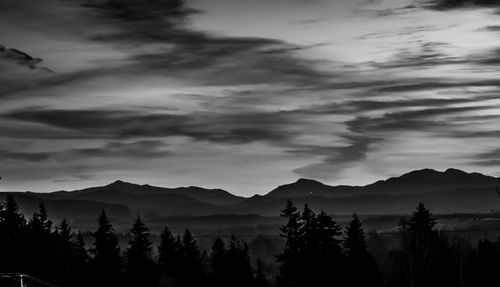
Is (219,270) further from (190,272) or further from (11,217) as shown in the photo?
(11,217)

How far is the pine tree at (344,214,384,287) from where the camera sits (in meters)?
110

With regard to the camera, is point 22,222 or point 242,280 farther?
point 22,222

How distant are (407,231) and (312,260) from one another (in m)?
16.2

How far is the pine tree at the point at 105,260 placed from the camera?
392ft

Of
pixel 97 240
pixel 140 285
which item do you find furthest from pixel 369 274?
pixel 97 240

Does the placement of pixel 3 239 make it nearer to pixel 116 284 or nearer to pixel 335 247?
pixel 116 284

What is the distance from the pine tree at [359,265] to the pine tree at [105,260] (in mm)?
30585

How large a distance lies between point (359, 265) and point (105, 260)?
3473 centimetres

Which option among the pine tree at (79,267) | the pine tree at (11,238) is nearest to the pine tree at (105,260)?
the pine tree at (79,267)

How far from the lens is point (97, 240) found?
410 feet

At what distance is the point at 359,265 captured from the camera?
367 feet

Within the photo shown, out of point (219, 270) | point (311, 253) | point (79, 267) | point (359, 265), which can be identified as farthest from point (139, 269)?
point (359, 265)

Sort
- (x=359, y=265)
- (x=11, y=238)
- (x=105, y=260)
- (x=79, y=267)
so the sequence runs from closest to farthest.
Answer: (x=359, y=265)
(x=11, y=238)
(x=105, y=260)
(x=79, y=267)

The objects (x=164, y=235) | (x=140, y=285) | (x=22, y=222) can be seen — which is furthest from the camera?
(x=164, y=235)
